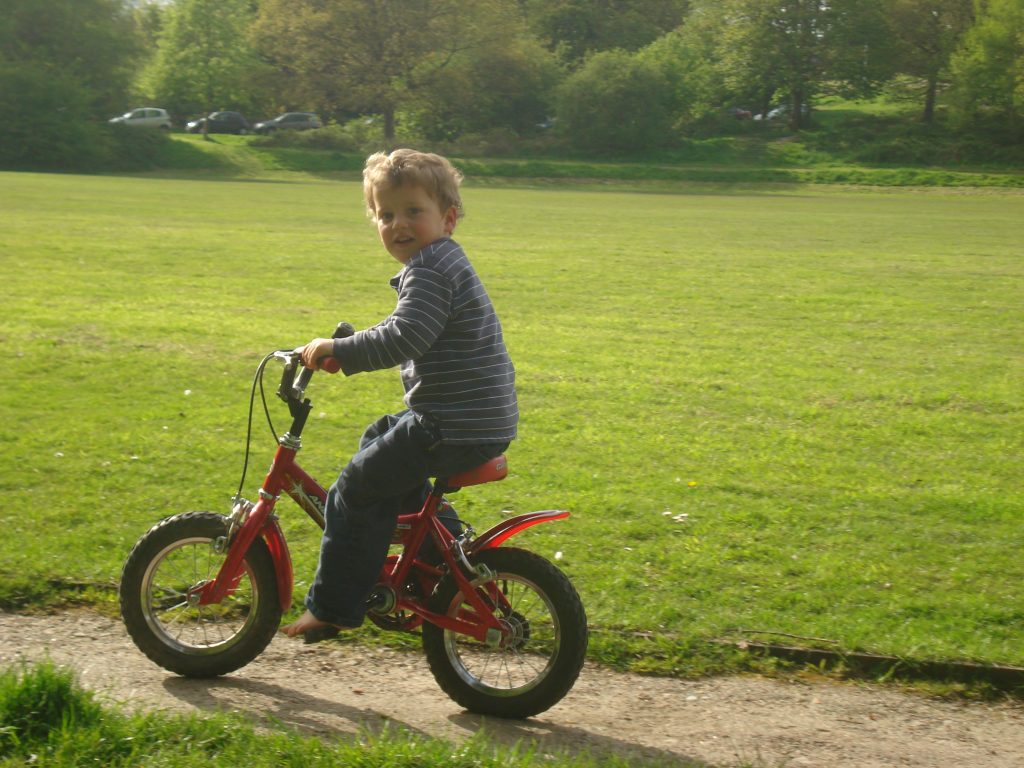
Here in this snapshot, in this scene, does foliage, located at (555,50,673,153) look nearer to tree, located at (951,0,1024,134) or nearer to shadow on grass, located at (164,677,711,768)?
tree, located at (951,0,1024,134)

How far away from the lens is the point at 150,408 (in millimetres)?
9812

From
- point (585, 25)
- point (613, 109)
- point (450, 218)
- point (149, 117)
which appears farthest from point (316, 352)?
point (585, 25)

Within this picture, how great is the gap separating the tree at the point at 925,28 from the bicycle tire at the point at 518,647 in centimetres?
9087

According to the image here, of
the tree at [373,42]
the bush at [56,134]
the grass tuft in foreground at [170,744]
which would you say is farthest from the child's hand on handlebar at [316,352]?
the tree at [373,42]

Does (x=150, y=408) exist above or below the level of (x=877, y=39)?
below

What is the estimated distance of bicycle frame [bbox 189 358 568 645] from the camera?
4484 mm

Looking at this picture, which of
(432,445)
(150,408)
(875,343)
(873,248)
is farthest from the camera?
(873,248)

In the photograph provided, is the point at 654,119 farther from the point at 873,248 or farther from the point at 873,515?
the point at 873,515

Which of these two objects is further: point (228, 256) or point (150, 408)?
point (228, 256)

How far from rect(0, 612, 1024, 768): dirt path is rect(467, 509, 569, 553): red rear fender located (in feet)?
2.15

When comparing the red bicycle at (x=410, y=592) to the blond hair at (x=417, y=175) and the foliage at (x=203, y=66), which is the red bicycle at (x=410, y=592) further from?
the foliage at (x=203, y=66)

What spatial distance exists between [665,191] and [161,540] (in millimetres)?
58719

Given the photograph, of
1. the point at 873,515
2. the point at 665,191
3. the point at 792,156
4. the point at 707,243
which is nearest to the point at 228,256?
the point at 707,243

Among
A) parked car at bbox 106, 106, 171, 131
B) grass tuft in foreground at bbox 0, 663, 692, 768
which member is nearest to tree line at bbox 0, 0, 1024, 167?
parked car at bbox 106, 106, 171, 131
